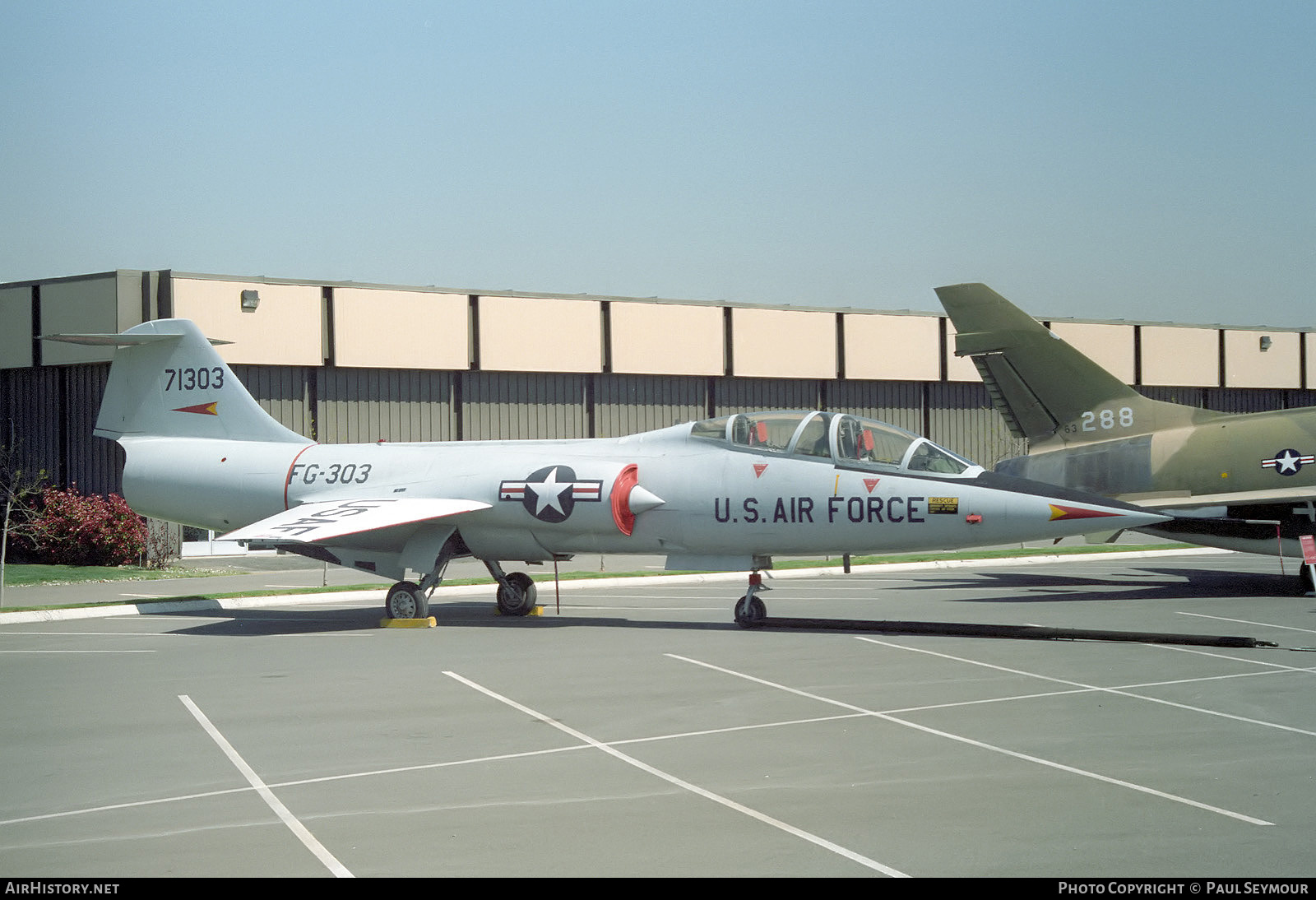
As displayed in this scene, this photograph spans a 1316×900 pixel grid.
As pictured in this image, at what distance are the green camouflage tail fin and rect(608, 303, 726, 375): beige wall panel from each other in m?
13.9

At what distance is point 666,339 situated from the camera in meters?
36.2

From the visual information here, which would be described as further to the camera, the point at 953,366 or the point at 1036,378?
the point at 953,366

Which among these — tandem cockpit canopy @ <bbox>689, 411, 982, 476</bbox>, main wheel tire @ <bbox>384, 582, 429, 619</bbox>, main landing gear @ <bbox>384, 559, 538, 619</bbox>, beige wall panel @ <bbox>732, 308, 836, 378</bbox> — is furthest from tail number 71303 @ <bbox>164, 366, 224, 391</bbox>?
beige wall panel @ <bbox>732, 308, 836, 378</bbox>

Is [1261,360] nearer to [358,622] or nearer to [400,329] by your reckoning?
[400,329]

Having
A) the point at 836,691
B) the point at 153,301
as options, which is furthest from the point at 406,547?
the point at 153,301

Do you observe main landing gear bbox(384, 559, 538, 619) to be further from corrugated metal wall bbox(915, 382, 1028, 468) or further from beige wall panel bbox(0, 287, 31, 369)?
corrugated metal wall bbox(915, 382, 1028, 468)

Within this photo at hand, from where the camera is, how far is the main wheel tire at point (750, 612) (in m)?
15.7

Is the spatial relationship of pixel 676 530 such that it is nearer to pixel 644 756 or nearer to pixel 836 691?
pixel 836 691

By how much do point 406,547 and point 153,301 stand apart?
15324mm

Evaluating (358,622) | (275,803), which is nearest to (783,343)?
(358,622)

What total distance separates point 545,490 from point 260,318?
53.4 ft

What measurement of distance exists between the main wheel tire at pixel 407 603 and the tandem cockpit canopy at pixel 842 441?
454 cm

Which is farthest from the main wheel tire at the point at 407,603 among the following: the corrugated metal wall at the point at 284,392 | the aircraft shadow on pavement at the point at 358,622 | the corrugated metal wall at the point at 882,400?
the corrugated metal wall at the point at 882,400

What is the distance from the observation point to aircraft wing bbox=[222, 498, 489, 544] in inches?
627
